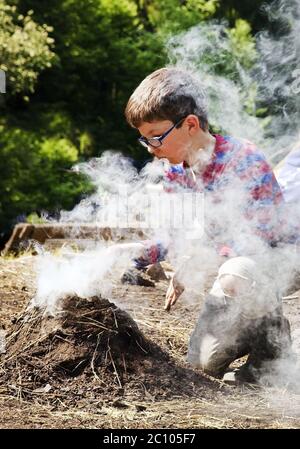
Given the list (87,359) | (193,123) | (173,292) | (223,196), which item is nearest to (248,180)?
(223,196)

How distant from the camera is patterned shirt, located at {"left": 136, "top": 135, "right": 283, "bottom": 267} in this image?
126 inches

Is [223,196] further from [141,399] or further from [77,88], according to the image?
[77,88]

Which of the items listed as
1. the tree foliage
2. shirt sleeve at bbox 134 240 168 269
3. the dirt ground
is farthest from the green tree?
the dirt ground

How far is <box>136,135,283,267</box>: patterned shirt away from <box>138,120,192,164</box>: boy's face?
9cm

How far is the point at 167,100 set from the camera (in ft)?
10.3

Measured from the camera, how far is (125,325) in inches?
123

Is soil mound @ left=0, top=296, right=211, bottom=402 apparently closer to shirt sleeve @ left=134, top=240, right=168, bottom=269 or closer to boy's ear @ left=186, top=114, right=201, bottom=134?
shirt sleeve @ left=134, top=240, right=168, bottom=269

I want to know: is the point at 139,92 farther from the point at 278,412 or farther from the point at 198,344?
the point at 278,412

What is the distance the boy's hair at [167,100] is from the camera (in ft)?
10.3

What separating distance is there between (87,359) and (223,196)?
0.91 m

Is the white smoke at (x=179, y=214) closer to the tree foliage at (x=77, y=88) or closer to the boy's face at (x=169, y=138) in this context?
the boy's face at (x=169, y=138)

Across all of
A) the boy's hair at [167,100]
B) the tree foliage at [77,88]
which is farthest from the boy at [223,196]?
the tree foliage at [77,88]

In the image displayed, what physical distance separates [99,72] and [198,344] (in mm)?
10617

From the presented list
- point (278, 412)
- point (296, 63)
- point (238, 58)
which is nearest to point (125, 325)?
point (278, 412)
